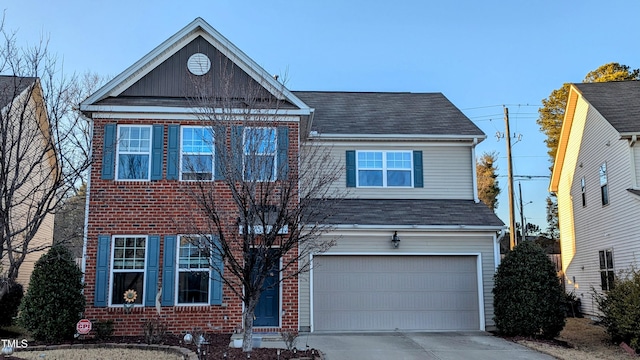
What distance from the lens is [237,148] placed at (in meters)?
9.51

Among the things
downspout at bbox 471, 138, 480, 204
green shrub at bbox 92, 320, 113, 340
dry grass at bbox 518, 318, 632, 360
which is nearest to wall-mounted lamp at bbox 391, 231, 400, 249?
downspout at bbox 471, 138, 480, 204

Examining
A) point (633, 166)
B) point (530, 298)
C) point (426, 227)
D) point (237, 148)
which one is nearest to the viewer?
point (237, 148)

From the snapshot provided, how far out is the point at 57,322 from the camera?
36.0 feet

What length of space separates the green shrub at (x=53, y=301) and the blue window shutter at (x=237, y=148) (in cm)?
464

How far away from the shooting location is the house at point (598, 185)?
15.2 metres

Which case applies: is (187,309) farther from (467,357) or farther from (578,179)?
(578,179)

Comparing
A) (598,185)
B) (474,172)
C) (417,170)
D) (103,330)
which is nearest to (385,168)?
(417,170)

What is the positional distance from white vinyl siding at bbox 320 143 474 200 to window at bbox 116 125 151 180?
16.1 ft

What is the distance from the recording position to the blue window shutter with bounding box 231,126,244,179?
9305 mm

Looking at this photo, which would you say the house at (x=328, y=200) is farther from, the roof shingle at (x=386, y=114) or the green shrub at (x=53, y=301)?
the green shrub at (x=53, y=301)

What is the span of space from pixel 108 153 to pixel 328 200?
525 centimetres

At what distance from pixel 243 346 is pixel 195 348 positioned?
1240mm

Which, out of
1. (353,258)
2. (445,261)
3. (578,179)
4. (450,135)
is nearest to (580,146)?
(578,179)

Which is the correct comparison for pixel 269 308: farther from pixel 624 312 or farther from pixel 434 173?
pixel 624 312
